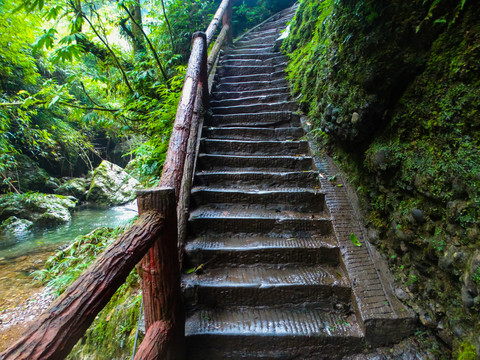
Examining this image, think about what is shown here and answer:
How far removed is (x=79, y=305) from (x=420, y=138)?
2.12m

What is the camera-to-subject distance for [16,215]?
6.46 metres

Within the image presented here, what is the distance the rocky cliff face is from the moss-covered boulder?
27.2ft

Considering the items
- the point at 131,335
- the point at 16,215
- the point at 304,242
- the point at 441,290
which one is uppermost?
the point at 441,290

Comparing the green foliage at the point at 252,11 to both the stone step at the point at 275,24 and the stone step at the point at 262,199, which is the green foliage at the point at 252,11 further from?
the stone step at the point at 262,199

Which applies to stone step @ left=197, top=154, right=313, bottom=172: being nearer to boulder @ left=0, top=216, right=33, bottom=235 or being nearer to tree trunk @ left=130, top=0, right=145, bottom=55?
tree trunk @ left=130, top=0, right=145, bottom=55

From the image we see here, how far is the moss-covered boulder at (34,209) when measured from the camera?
21.0ft

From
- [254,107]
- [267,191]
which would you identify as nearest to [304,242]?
[267,191]

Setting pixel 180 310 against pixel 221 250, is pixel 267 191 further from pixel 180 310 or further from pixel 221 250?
pixel 180 310

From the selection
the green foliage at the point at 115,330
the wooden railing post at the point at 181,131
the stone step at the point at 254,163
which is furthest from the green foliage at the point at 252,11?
A: the green foliage at the point at 115,330

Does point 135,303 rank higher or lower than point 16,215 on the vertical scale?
higher

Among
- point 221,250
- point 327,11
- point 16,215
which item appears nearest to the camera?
point 221,250

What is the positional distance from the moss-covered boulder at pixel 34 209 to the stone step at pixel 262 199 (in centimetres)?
693

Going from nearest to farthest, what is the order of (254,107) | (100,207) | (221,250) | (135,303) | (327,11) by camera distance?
(135,303) < (221,250) < (327,11) < (254,107) < (100,207)

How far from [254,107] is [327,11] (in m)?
1.62
